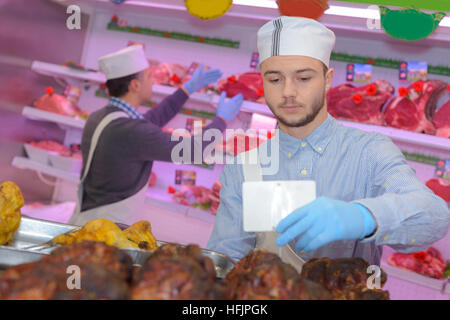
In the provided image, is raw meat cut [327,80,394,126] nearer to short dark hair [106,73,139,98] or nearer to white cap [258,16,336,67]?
white cap [258,16,336,67]

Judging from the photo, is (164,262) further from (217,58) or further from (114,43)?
(114,43)

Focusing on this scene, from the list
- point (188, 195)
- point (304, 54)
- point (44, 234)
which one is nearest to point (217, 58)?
point (188, 195)

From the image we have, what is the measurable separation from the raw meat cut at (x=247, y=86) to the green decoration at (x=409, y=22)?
1.18 m

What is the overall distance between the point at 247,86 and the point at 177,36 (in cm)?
141

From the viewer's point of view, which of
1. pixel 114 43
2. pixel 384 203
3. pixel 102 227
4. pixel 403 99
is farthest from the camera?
pixel 114 43

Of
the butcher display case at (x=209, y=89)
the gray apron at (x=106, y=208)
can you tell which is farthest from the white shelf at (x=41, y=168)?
the gray apron at (x=106, y=208)

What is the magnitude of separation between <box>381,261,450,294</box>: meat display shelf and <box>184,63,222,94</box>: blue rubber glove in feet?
7.42

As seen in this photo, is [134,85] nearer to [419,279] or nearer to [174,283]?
[419,279]

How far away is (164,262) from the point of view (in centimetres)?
79

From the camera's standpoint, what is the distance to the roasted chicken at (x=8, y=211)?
1.49 meters

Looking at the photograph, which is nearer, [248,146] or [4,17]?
[248,146]

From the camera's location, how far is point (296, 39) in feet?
6.31

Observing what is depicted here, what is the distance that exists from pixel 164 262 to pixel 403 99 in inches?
121

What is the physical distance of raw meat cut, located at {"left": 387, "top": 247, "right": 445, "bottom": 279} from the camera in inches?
126
